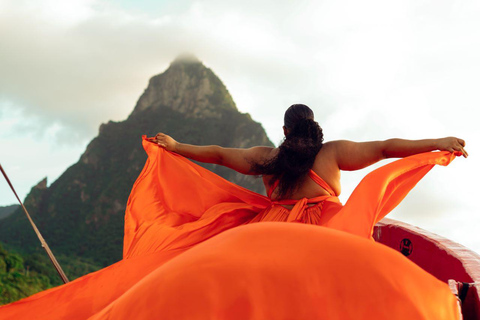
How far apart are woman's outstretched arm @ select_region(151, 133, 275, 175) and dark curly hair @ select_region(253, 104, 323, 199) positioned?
125 mm

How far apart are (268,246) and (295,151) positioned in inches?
48.9

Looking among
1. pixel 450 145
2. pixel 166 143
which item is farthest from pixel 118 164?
pixel 450 145

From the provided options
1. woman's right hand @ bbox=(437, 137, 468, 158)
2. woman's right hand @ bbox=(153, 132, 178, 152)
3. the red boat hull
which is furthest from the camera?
woman's right hand @ bbox=(153, 132, 178, 152)

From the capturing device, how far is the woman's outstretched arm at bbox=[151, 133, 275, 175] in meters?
2.44

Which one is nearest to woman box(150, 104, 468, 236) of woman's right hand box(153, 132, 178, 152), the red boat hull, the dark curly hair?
the dark curly hair

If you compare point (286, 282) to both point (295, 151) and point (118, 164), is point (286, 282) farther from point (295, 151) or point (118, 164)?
point (118, 164)

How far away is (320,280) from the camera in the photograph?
96 cm

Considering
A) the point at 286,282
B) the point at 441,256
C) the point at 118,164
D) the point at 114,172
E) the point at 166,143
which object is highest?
the point at 118,164

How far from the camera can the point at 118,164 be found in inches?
1930

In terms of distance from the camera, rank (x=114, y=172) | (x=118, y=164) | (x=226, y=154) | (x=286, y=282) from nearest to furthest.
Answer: (x=286, y=282) → (x=226, y=154) → (x=114, y=172) → (x=118, y=164)

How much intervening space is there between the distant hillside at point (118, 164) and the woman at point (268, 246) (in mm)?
36486

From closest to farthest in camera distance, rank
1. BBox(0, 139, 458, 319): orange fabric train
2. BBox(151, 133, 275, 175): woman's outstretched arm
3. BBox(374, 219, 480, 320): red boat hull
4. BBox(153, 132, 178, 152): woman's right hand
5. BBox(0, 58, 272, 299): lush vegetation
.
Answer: BBox(0, 139, 458, 319): orange fabric train → BBox(374, 219, 480, 320): red boat hull → BBox(151, 133, 275, 175): woman's outstretched arm → BBox(153, 132, 178, 152): woman's right hand → BBox(0, 58, 272, 299): lush vegetation

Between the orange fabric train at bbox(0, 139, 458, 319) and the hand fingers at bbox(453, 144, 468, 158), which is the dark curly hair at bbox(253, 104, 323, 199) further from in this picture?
the orange fabric train at bbox(0, 139, 458, 319)

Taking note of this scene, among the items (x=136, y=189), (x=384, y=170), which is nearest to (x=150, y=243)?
(x=136, y=189)
